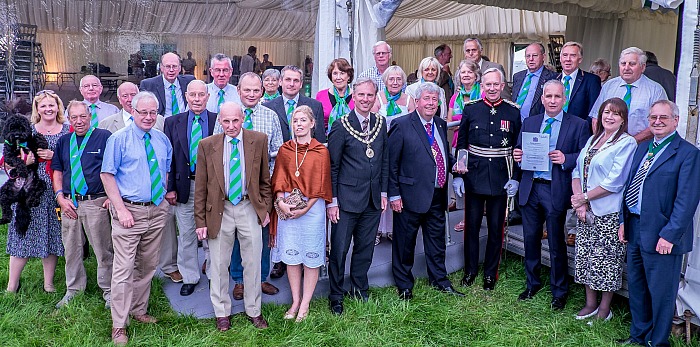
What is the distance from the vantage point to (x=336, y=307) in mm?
4227

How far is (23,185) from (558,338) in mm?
3936

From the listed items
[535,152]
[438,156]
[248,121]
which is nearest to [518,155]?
[535,152]

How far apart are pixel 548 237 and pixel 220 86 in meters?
2.89

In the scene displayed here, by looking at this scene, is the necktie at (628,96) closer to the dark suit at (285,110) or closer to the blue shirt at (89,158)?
the dark suit at (285,110)

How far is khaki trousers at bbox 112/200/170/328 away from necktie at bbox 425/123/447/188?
6.56ft

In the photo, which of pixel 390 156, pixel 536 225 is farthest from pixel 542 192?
pixel 390 156

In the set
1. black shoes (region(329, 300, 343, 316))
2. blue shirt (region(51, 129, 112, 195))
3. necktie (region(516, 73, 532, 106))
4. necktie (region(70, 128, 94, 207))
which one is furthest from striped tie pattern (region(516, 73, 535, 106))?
necktie (region(70, 128, 94, 207))

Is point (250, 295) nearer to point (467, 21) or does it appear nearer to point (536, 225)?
point (536, 225)

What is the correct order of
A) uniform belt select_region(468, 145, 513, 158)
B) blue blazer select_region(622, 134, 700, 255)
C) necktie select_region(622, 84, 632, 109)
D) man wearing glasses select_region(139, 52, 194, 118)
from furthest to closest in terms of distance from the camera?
man wearing glasses select_region(139, 52, 194, 118) < uniform belt select_region(468, 145, 513, 158) < necktie select_region(622, 84, 632, 109) < blue blazer select_region(622, 134, 700, 255)

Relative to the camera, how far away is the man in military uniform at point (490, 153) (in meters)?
4.49

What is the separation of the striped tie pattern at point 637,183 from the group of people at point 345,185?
0.5 inches

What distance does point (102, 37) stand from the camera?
22.7ft

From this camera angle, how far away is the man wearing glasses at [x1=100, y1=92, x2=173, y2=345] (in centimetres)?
365

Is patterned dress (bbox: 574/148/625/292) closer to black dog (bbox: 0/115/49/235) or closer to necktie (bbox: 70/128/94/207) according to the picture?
necktie (bbox: 70/128/94/207)
